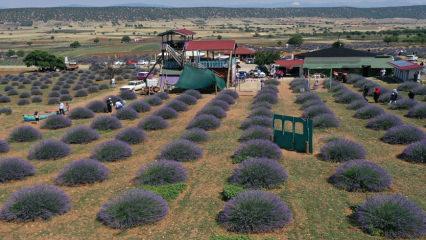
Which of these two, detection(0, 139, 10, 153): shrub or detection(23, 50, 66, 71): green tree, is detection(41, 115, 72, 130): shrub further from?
detection(23, 50, 66, 71): green tree

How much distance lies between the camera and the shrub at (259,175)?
1409 centimetres

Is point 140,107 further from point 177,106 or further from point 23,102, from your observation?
point 23,102

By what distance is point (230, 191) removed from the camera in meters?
13.3

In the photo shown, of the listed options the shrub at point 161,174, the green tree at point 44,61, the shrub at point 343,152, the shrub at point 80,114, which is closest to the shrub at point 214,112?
the shrub at point 80,114

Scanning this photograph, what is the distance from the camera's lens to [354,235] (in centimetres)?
1088

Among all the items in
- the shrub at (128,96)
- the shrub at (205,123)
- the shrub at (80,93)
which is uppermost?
the shrub at (205,123)

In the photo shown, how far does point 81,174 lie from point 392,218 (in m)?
9.64

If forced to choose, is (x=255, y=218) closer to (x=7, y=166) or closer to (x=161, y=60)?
(x=7, y=166)

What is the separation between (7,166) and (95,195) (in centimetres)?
400

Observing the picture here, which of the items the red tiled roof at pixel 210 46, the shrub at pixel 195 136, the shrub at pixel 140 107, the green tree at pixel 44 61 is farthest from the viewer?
the green tree at pixel 44 61

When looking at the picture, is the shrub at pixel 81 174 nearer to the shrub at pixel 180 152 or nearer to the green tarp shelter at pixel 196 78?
the shrub at pixel 180 152

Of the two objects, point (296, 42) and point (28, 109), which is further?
point (296, 42)

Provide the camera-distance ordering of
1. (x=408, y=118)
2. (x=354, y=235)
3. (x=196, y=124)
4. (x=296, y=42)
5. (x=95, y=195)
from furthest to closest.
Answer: (x=296, y=42) → (x=408, y=118) → (x=196, y=124) → (x=95, y=195) → (x=354, y=235)

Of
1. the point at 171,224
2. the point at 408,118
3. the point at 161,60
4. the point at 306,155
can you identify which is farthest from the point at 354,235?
the point at 161,60
